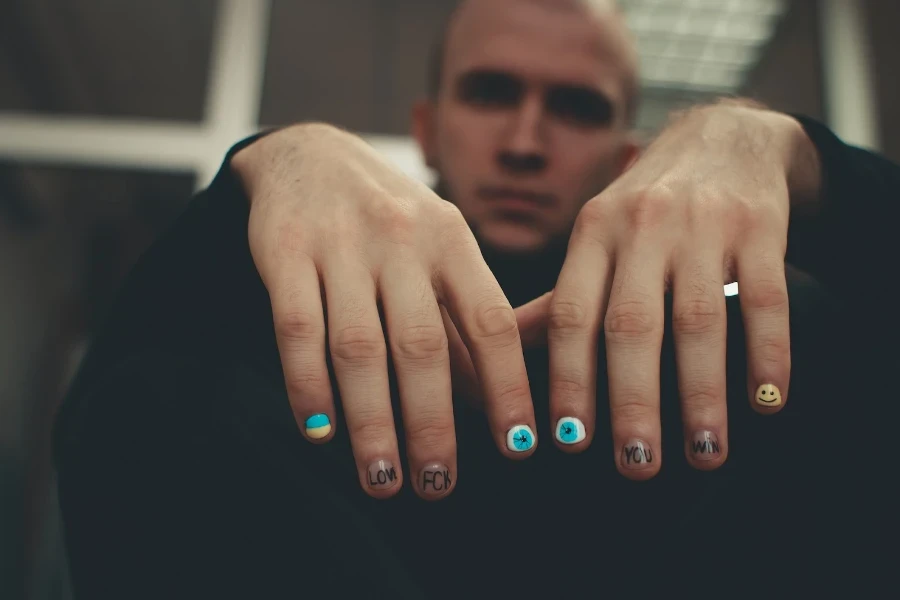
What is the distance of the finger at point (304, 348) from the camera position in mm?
375

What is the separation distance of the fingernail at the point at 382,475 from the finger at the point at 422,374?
0.04 ft

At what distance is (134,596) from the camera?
15.2 inches

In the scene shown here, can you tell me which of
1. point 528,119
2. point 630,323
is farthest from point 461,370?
point 528,119

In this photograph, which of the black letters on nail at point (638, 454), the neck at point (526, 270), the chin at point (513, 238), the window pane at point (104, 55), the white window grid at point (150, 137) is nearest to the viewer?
the black letters on nail at point (638, 454)

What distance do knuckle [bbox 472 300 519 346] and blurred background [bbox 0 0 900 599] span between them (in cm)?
159

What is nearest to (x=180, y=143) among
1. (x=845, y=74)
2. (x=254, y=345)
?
(x=254, y=345)

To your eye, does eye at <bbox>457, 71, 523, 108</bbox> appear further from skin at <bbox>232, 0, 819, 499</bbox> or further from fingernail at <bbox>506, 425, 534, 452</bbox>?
fingernail at <bbox>506, 425, 534, 452</bbox>

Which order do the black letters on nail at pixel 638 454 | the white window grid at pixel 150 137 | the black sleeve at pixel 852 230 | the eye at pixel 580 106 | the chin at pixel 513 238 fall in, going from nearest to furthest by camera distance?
1. the black letters on nail at pixel 638 454
2. the black sleeve at pixel 852 230
3. the chin at pixel 513 238
4. the eye at pixel 580 106
5. the white window grid at pixel 150 137

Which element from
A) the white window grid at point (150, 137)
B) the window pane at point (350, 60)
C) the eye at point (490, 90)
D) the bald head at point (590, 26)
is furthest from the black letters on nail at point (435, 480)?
Answer: the window pane at point (350, 60)

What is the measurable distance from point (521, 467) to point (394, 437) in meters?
0.08

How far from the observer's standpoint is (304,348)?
0.38 meters

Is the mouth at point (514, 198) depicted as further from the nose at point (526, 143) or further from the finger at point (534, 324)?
the finger at point (534, 324)

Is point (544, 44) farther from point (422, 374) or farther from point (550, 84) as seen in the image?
point (422, 374)

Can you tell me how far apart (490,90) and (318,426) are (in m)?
0.84
